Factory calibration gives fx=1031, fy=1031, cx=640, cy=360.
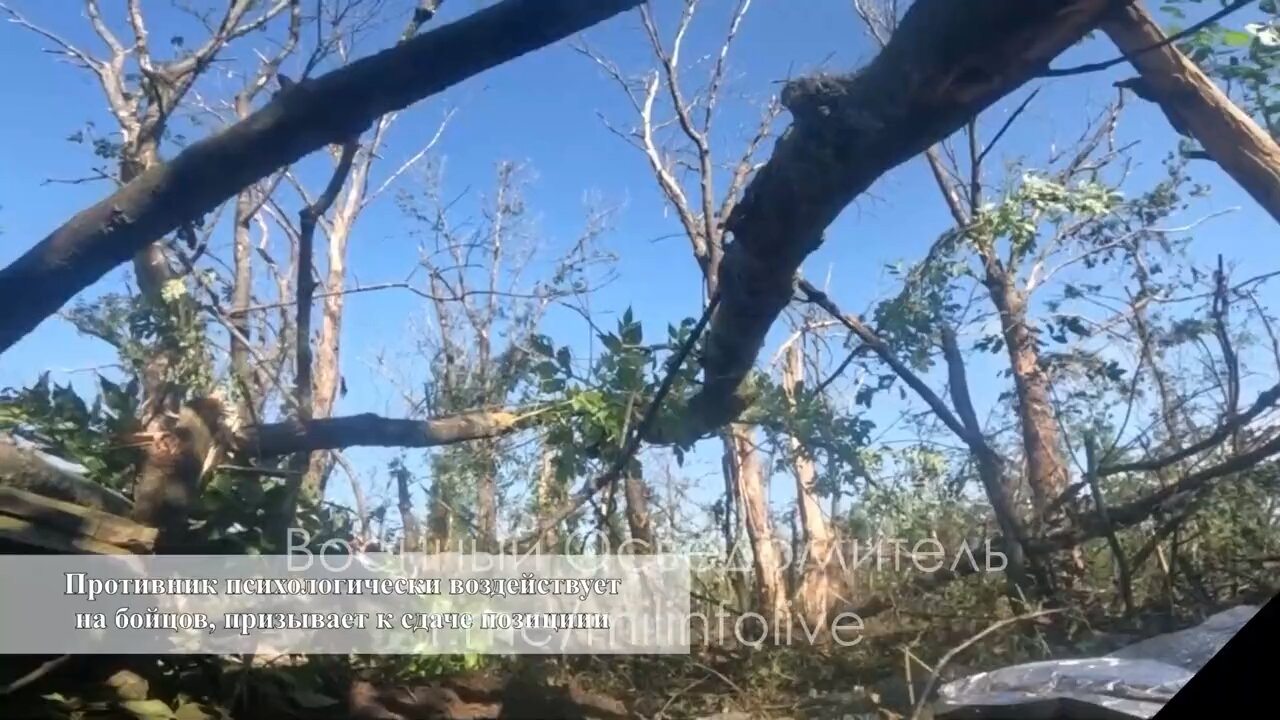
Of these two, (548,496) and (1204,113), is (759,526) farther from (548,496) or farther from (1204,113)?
(1204,113)

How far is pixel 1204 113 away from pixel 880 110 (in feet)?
1.98

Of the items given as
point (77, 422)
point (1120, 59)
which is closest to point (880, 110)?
point (1120, 59)

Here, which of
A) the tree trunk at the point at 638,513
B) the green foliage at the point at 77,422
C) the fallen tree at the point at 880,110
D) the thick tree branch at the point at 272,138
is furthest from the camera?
the tree trunk at the point at 638,513

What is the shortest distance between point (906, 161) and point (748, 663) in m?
0.71

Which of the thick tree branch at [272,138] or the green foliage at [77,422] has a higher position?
the thick tree branch at [272,138]

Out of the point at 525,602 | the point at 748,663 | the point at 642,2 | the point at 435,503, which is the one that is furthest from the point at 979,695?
the point at 642,2

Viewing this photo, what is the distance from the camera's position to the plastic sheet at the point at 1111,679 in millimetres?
1186

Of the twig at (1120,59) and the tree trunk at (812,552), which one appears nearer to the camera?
the twig at (1120,59)

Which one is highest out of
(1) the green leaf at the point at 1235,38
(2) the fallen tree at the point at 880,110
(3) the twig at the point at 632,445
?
(1) the green leaf at the point at 1235,38

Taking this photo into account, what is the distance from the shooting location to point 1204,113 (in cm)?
145

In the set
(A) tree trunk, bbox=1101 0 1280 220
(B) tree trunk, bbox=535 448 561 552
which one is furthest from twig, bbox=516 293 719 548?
(A) tree trunk, bbox=1101 0 1280 220

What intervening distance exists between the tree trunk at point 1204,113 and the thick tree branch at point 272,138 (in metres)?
0.68

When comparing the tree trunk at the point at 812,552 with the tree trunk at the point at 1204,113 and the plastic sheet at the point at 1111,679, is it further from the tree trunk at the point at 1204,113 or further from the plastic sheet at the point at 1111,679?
the tree trunk at the point at 1204,113

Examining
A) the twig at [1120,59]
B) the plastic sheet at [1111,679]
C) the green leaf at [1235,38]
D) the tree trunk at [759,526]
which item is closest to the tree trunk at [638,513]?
the tree trunk at [759,526]
